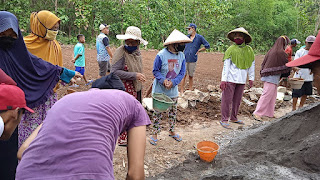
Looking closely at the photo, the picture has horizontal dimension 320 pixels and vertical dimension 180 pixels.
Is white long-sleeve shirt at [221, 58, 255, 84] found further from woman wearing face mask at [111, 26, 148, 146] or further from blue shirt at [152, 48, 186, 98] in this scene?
woman wearing face mask at [111, 26, 148, 146]

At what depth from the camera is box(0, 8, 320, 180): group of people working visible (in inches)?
51.9

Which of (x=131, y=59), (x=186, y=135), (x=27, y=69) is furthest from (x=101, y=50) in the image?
(x=27, y=69)

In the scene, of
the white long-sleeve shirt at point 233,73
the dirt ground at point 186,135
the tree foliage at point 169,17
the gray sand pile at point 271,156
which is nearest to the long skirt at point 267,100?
the dirt ground at point 186,135

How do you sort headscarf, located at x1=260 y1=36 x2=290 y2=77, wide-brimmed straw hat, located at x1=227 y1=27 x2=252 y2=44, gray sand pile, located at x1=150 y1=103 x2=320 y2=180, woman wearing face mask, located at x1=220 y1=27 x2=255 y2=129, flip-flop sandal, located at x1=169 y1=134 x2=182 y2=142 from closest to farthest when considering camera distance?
1. gray sand pile, located at x1=150 y1=103 x2=320 y2=180
2. flip-flop sandal, located at x1=169 y1=134 x2=182 y2=142
3. wide-brimmed straw hat, located at x1=227 y1=27 x2=252 y2=44
4. woman wearing face mask, located at x1=220 y1=27 x2=255 y2=129
5. headscarf, located at x1=260 y1=36 x2=290 y2=77

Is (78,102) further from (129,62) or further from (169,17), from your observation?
(169,17)

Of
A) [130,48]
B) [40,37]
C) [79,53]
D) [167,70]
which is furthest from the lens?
[79,53]

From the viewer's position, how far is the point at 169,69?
3.87 m

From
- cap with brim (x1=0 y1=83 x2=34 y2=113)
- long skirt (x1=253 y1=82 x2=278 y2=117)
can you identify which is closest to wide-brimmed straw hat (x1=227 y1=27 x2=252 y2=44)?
long skirt (x1=253 y1=82 x2=278 y2=117)

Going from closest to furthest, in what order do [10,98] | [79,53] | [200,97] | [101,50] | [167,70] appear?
[10,98]
[167,70]
[200,97]
[101,50]
[79,53]

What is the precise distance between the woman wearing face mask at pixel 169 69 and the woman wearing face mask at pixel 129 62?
294 millimetres

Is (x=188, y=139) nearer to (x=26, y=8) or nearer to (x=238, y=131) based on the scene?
(x=238, y=131)

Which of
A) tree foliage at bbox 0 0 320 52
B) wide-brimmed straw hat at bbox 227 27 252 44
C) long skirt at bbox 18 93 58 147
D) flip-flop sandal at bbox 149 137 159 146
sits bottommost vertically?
flip-flop sandal at bbox 149 137 159 146

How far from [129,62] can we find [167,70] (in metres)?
0.59

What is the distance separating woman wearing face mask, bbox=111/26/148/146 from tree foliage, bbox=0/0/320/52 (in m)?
13.3
